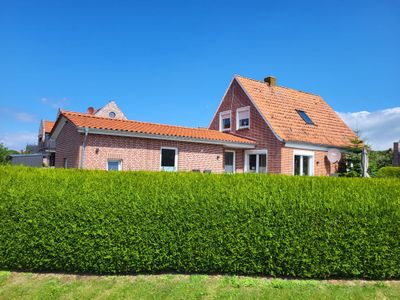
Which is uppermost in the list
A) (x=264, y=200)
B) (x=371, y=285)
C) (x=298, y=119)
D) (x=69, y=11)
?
(x=69, y=11)

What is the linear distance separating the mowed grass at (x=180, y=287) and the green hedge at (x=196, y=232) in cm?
20

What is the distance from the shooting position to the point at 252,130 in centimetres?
1919

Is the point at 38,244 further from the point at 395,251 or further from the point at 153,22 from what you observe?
the point at 153,22

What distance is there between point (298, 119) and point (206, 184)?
1614 cm

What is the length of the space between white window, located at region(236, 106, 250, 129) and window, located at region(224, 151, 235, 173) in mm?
2515

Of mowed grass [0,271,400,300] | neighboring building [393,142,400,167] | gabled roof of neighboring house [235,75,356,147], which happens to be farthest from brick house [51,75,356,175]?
neighboring building [393,142,400,167]

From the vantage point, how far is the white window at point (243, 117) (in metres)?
19.9

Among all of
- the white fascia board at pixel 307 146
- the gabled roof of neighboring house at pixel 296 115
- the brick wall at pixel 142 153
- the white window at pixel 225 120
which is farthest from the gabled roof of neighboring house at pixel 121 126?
the white window at pixel 225 120

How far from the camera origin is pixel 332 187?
6.01m

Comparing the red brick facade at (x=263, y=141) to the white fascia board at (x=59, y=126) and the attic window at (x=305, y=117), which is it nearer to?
the attic window at (x=305, y=117)

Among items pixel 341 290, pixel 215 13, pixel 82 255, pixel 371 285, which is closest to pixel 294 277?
pixel 341 290

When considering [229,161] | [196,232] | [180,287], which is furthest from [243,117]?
[180,287]

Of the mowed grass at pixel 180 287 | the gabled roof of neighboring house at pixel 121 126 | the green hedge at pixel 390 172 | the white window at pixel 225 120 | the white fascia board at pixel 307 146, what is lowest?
the mowed grass at pixel 180 287

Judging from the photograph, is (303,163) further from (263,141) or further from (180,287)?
(180,287)
